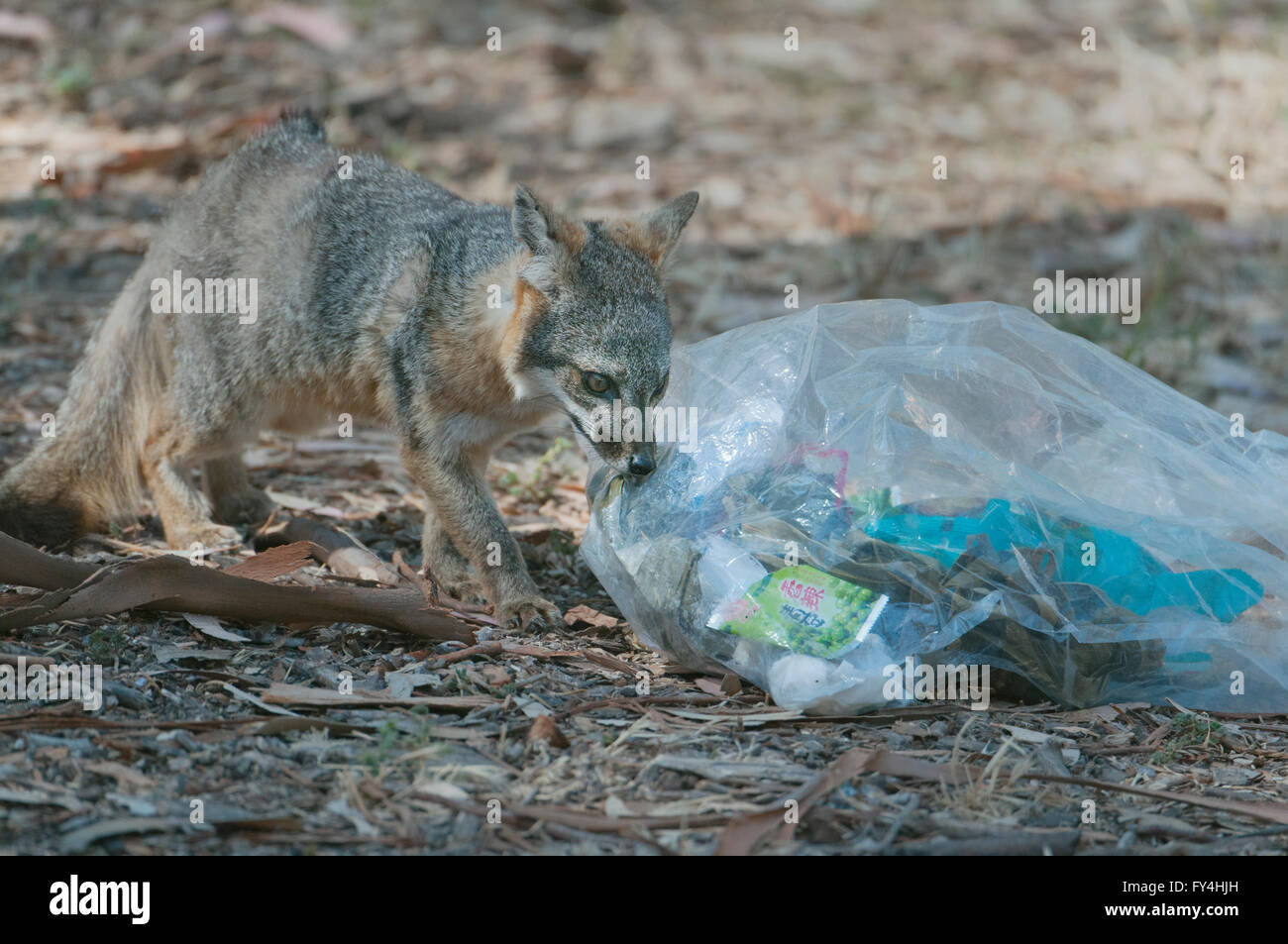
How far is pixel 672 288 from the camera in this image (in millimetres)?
8922

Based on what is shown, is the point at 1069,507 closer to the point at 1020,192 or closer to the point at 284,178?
the point at 284,178

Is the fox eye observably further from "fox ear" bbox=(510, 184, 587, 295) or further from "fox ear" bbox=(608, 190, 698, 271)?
"fox ear" bbox=(608, 190, 698, 271)

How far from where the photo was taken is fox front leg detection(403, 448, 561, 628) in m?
5.20

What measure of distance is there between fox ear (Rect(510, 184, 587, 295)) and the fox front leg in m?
0.90

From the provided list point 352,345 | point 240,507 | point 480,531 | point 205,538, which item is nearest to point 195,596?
point 480,531

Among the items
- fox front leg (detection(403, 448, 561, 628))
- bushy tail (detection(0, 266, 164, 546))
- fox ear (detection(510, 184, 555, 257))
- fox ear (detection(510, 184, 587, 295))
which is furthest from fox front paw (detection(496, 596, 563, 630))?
bushy tail (detection(0, 266, 164, 546))

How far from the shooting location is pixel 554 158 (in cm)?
1043

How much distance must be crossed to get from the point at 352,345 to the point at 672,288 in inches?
143

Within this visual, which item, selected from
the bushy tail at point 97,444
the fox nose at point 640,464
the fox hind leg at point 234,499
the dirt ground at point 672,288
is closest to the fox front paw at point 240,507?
the fox hind leg at point 234,499

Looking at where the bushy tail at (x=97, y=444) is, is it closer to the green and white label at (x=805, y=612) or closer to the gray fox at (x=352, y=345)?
the gray fox at (x=352, y=345)

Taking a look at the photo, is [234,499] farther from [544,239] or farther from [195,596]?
[544,239]

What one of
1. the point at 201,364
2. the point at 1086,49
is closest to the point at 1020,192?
the point at 1086,49

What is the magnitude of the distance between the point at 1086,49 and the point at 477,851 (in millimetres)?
11822

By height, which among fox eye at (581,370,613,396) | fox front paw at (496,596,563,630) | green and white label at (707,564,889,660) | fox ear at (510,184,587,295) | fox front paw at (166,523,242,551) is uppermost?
fox ear at (510,184,587,295)
